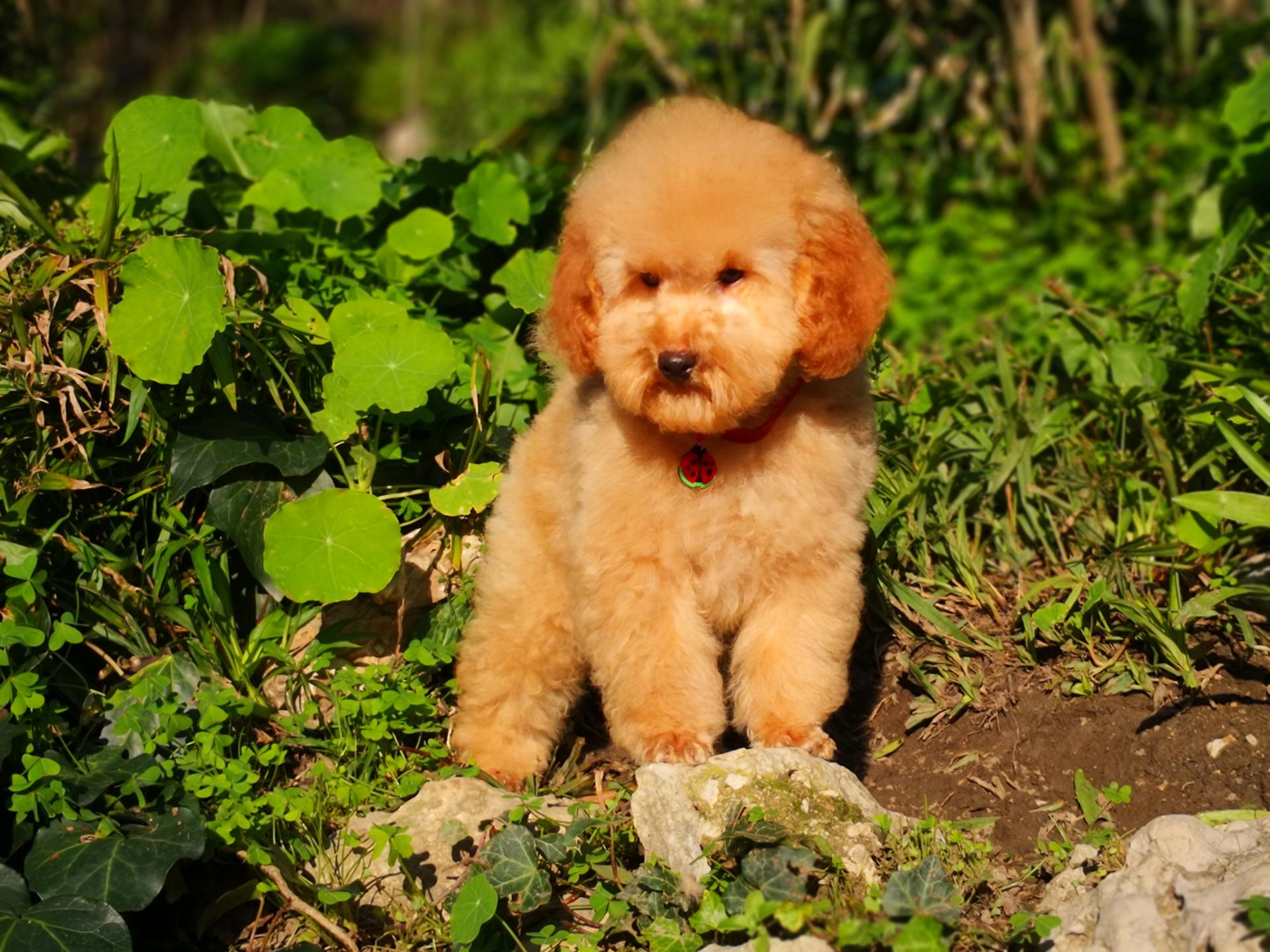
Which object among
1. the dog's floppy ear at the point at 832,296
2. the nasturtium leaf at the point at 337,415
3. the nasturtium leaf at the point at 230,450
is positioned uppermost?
the dog's floppy ear at the point at 832,296

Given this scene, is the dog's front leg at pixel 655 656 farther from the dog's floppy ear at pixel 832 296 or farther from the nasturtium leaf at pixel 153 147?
the nasturtium leaf at pixel 153 147

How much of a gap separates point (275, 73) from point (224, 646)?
11928 mm

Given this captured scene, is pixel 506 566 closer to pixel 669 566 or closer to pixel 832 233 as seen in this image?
pixel 669 566

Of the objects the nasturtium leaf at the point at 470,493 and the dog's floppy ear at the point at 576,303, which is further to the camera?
the nasturtium leaf at the point at 470,493

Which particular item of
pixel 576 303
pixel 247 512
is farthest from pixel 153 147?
pixel 576 303

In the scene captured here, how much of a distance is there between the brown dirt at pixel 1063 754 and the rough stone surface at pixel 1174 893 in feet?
1.06

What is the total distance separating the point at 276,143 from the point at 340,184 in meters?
0.40

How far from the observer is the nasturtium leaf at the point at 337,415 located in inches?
148

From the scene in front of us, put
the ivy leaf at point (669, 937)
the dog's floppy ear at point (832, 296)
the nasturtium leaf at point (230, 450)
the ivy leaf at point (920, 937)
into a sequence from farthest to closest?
the nasturtium leaf at point (230, 450)
the dog's floppy ear at point (832, 296)
the ivy leaf at point (669, 937)
the ivy leaf at point (920, 937)

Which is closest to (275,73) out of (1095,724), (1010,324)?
(1010,324)

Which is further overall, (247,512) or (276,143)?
(276,143)

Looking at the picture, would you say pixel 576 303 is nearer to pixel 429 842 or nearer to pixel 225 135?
pixel 429 842

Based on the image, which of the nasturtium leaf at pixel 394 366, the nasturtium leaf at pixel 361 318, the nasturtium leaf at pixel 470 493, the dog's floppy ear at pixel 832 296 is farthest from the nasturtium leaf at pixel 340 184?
the dog's floppy ear at pixel 832 296

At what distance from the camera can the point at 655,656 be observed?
10.5 ft
